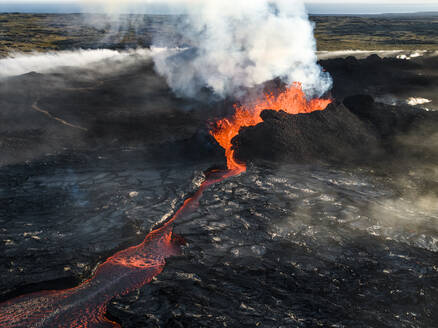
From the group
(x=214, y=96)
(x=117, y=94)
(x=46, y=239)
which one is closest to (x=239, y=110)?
(x=214, y=96)

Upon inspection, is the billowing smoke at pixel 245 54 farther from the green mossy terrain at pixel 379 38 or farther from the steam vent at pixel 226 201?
the green mossy terrain at pixel 379 38

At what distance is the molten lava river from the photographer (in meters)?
5.75

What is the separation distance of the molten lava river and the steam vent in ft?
0.11

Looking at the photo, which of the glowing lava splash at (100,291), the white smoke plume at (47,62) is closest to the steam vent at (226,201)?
the glowing lava splash at (100,291)

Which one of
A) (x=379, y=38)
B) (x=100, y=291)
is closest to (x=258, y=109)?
(x=100, y=291)

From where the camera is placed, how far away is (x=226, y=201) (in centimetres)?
908

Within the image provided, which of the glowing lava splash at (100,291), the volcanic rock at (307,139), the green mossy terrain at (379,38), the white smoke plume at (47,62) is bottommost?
the glowing lava splash at (100,291)

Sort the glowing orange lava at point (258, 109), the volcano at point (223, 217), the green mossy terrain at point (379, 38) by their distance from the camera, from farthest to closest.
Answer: the green mossy terrain at point (379, 38)
the glowing orange lava at point (258, 109)
the volcano at point (223, 217)

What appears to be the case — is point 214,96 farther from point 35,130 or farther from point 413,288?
point 413,288

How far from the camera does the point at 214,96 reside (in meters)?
18.1

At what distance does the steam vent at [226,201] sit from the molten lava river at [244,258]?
3cm

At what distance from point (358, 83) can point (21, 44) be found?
44.5 metres

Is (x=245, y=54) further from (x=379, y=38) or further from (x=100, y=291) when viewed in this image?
(x=379, y=38)

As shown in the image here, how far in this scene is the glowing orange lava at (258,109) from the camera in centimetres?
1329
